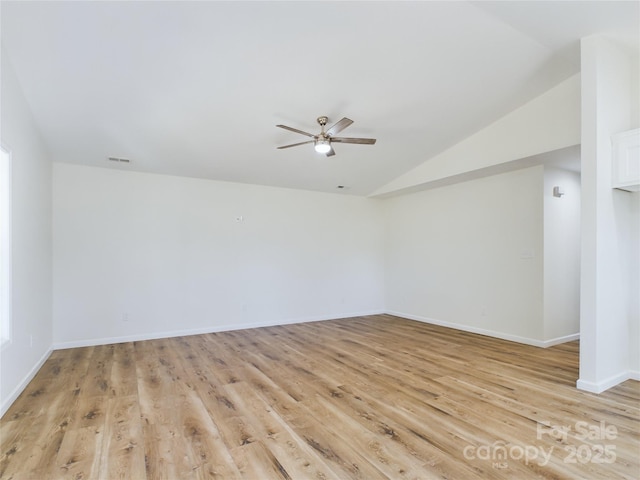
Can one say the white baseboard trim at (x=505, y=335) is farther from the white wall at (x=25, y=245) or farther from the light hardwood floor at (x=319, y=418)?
the white wall at (x=25, y=245)

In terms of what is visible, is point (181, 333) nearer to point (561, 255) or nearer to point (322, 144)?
point (322, 144)

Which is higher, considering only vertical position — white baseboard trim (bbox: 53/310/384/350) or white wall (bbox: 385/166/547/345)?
white wall (bbox: 385/166/547/345)

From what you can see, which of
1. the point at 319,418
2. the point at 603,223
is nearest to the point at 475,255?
the point at 603,223

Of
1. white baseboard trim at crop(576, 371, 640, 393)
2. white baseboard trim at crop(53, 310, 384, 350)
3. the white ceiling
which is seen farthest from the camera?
white baseboard trim at crop(53, 310, 384, 350)

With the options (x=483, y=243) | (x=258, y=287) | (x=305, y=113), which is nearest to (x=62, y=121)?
(x=305, y=113)

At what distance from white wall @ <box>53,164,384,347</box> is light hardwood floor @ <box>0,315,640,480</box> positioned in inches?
32.9

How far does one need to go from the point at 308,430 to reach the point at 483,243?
13.4 feet

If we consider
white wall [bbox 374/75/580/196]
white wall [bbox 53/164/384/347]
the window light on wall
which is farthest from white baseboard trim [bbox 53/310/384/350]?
white wall [bbox 374/75/580/196]

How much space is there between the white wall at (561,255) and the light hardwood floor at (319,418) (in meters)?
0.54

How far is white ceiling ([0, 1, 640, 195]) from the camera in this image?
2.50 meters

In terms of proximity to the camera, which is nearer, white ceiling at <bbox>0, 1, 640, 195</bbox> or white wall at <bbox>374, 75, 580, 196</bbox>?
white ceiling at <bbox>0, 1, 640, 195</bbox>

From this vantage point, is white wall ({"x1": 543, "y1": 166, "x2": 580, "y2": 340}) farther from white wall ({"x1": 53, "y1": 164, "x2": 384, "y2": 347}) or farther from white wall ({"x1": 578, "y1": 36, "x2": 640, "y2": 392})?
white wall ({"x1": 53, "y1": 164, "x2": 384, "y2": 347})

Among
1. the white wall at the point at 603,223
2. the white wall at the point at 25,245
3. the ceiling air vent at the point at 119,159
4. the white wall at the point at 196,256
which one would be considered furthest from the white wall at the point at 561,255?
the white wall at the point at 25,245

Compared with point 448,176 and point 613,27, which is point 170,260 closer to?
point 448,176
